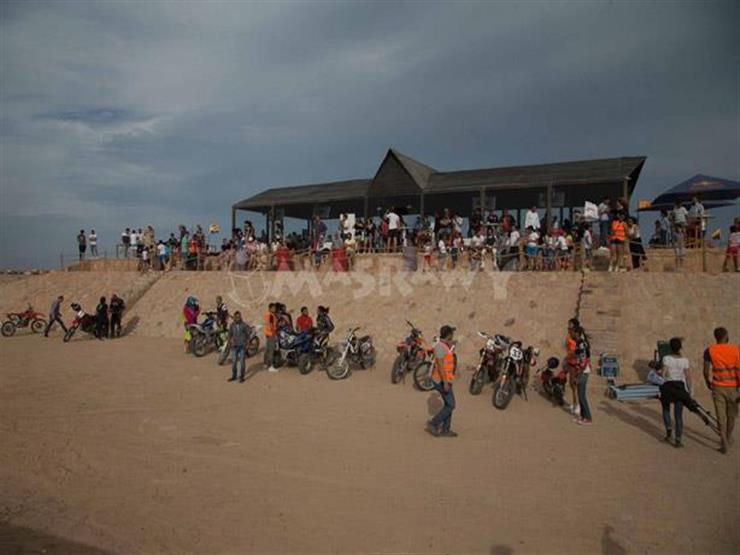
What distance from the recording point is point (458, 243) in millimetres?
16719

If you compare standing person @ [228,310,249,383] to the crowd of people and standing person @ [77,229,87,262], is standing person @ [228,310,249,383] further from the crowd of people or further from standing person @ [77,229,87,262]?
standing person @ [77,229,87,262]

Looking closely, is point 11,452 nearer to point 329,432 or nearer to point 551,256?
point 329,432

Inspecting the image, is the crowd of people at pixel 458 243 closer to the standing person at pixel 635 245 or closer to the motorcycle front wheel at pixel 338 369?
the standing person at pixel 635 245

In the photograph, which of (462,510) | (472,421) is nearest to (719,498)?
(462,510)

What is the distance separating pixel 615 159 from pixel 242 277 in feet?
49.5

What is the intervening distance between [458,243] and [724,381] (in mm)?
10180

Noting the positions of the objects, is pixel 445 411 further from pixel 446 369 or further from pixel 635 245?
pixel 635 245

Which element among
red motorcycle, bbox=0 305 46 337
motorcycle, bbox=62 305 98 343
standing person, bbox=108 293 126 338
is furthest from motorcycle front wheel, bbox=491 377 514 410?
red motorcycle, bbox=0 305 46 337

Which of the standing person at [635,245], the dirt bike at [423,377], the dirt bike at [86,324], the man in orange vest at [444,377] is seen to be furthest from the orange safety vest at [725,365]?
the dirt bike at [86,324]

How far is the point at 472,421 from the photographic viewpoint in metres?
8.56

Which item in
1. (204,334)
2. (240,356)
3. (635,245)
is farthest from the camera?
(635,245)

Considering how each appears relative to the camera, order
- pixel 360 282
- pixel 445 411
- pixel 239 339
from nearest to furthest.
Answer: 1. pixel 445 411
2. pixel 239 339
3. pixel 360 282

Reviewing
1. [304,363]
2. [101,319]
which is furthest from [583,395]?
[101,319]

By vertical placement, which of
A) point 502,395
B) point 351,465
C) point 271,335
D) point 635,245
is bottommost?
point 351,465
